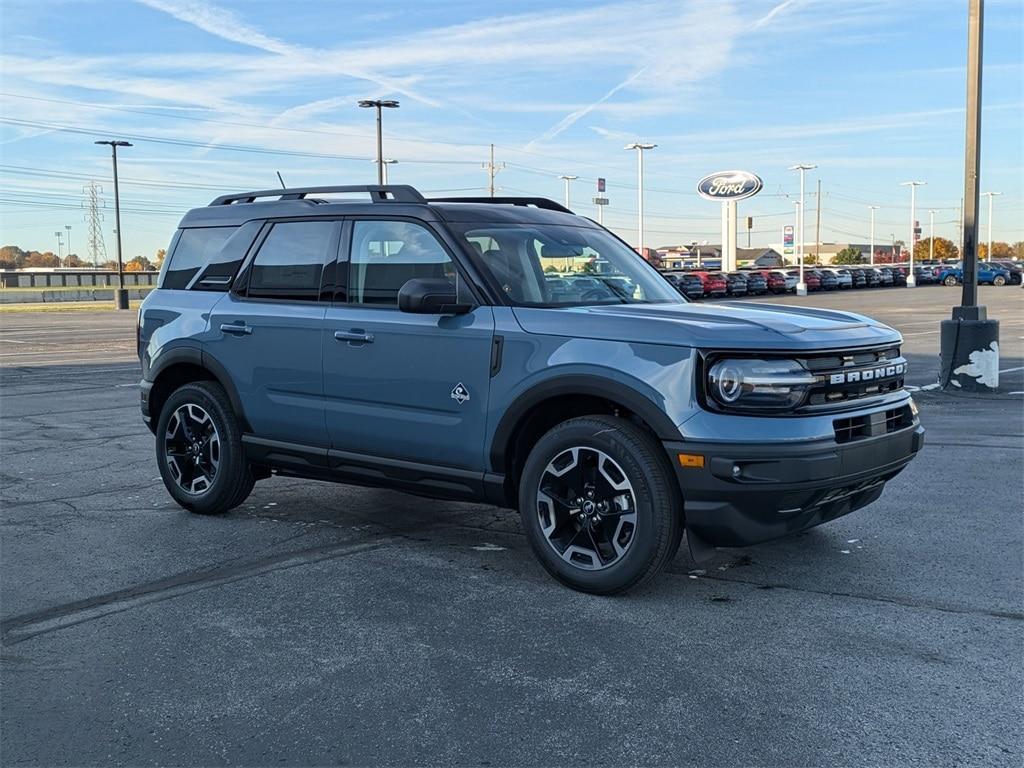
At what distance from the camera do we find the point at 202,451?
257 inches

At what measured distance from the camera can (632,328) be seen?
473cm

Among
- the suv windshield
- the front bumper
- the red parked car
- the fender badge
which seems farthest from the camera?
the red parked car

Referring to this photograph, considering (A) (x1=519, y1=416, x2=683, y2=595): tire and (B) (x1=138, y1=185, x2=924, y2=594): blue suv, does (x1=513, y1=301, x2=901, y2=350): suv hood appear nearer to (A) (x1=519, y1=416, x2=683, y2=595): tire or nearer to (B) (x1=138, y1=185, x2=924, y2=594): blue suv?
(B) (x1=138, y1=185, x2=924, y2=594): blue suv

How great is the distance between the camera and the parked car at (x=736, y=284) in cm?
5602

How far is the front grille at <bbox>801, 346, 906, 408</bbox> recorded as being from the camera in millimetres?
4613

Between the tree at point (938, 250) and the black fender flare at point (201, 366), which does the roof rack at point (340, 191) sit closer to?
the black fender flare at point (201, 366)

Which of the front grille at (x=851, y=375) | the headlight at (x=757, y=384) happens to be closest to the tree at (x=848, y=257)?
the front grille at (x=851, y=375)

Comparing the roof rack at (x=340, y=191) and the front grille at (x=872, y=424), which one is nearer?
the front grille at (x=872, y=424)

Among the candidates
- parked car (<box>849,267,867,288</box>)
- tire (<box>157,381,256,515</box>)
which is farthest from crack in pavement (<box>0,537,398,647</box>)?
parked car (<box>849,267,867,288</box>)

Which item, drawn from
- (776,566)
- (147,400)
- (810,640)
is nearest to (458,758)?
(810,640)

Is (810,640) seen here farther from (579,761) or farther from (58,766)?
(58,766)

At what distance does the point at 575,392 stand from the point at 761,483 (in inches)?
37.2

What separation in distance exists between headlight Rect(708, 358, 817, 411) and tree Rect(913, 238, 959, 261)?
17856 cm

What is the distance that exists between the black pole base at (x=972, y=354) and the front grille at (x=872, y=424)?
8208 millimetres
